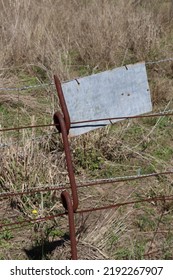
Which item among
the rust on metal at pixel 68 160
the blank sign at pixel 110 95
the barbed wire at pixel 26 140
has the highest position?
the barbed wire at pixel 26 140

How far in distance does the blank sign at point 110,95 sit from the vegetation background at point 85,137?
2.51 ft

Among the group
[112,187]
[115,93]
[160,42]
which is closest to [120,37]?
[160,42]

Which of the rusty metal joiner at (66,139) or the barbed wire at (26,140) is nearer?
the rusty metal joiner at (66,139)

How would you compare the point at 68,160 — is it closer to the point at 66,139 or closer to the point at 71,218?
the point at 66,139

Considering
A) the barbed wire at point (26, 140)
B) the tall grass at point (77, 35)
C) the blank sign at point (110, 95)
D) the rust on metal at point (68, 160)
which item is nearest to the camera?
the rust on metal at point (68, 160)

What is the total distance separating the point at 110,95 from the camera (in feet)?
10.8

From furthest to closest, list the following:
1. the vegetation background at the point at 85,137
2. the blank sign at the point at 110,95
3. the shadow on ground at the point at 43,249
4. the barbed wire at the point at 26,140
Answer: the barbed wire at the point at 26,140 < the vegetation background at the point at 85,137 < the shadow on ground at the point at 43,249 < the blank sign at the point at 110,95

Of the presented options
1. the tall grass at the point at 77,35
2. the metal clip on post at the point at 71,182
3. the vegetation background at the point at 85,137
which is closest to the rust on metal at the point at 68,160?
the metal clip on post at the point at 71,182

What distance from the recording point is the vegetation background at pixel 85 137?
3578 millimetres

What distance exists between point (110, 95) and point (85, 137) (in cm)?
123

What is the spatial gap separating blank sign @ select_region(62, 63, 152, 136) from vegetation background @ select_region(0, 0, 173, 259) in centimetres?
77

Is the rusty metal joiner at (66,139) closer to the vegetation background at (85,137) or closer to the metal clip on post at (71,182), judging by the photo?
the metal clip on post at (71,182)

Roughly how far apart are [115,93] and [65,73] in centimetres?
263
